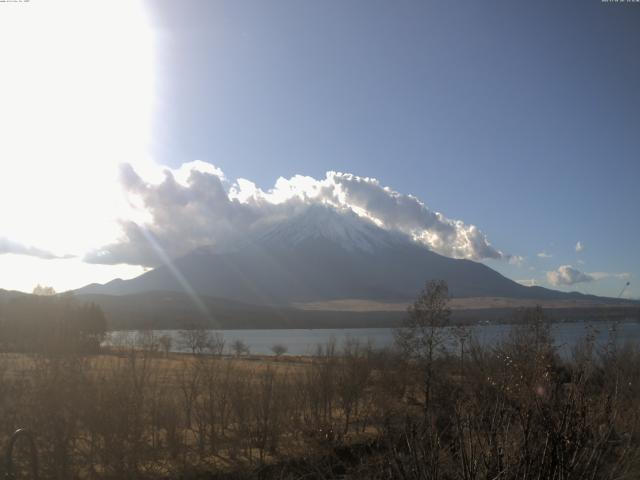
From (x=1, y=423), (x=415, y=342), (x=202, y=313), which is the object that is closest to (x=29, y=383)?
(x=1, y=423)

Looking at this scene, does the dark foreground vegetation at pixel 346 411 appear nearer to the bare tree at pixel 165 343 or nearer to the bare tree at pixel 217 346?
the bare tree at pixel 217 346

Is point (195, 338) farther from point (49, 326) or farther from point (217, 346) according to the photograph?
point (49, 326)

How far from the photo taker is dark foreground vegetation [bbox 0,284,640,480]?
5.66 meters

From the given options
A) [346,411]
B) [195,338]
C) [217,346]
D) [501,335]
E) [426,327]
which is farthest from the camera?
[195,338]

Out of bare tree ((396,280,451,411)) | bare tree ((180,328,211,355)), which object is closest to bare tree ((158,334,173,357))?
bare tree ((180,328,211,355))

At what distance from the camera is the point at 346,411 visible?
2378cm

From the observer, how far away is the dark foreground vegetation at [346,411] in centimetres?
566

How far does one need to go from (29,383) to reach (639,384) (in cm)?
1496

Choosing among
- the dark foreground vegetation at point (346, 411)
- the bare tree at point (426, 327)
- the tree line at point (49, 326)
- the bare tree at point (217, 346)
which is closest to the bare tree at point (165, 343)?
the bare tree at point (217, 346)

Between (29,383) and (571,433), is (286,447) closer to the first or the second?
(29,383)

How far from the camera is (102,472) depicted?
1575 cm

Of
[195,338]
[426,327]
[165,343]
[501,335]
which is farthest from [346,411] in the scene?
[195,338]

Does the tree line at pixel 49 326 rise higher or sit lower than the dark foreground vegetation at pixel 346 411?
higher

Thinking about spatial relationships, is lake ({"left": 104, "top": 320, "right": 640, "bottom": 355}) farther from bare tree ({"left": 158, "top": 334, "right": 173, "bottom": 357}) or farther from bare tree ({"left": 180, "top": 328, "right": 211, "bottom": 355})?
bare tree ({"left": 180, "top": 328, "right": 211, "bottom": 355})
